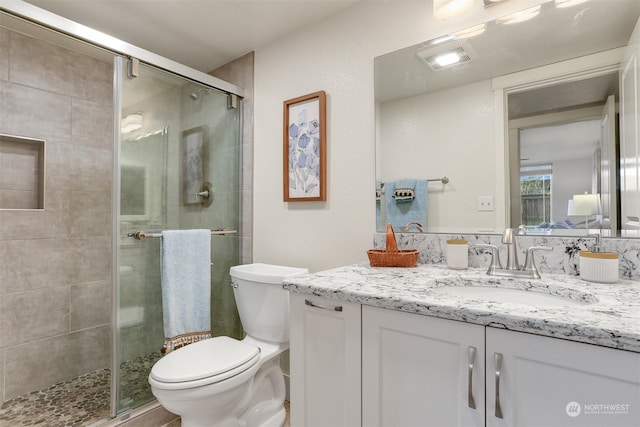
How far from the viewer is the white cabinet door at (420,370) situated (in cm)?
76

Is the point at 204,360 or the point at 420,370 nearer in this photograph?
the point at 420,370

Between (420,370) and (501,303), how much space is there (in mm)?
269

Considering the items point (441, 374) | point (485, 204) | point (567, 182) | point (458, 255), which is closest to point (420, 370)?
point (441, 374)

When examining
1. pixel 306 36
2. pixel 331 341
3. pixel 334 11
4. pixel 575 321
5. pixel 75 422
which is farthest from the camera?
pixel 306 36

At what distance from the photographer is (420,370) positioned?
2.75 feet

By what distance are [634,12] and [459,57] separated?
1.82 feet

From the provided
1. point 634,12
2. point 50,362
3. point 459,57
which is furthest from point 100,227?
point 634,12

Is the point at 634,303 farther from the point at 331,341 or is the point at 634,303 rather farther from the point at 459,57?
Answer: the point at 459,57

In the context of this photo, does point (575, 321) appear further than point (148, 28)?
No

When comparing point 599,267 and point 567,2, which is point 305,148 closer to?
point 567,2

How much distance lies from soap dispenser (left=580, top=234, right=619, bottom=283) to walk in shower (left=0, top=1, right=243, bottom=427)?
1795 millimetres

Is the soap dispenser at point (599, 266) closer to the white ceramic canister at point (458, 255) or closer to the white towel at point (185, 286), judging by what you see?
the white ceramic canister at point (458, 255)

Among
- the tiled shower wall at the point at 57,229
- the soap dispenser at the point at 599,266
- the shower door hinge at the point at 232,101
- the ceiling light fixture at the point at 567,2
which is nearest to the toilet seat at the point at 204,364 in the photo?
the tiled shower wall at the point at 57,229

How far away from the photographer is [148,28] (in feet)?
6.30
